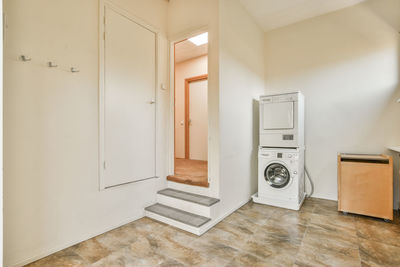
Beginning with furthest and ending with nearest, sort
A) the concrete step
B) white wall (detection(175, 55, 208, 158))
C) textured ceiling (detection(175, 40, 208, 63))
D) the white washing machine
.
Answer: white wall (detection(175, 55, 208, 158))
textured ceiling (detection(175, 40, 208, 63))
the white washing machine
the concrete step

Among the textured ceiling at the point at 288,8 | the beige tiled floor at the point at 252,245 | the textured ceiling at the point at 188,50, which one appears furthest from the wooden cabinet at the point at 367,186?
the textured ceiling at the point at 188,50

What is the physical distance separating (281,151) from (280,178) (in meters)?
0.43

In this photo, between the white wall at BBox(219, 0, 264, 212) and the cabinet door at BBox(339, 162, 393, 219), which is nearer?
the cabinet door at BBox(339, 162, 393, 219)

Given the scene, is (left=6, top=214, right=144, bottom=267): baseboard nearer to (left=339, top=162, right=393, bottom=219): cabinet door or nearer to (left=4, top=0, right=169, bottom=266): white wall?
(left=4, top=0, right=169, bottom=266): white wall

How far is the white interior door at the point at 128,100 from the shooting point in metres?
2.24

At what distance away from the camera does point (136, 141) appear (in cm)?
253

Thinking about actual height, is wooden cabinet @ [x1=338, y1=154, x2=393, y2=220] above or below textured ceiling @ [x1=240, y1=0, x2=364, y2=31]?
below

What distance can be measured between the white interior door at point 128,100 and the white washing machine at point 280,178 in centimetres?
169

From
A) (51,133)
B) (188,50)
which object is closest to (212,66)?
(51,133)

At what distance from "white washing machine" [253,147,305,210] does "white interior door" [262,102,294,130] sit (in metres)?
0.35

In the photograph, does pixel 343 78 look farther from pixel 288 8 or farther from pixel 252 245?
pixel 252 245

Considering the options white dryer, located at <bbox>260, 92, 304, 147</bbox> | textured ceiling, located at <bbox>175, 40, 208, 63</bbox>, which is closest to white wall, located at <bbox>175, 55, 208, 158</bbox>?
textured ceiling, located at <bbox>175, 40, 208, 63</bbox>

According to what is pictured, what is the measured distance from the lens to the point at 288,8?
3.10 metres

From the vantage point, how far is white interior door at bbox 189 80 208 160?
497 centimetres
